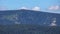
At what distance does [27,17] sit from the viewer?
2764 mm

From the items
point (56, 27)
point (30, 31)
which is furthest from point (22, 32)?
point (56, 27)

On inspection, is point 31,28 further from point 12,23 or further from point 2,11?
point 2,11

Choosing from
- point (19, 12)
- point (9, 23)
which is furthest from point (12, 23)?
point (19, 12)

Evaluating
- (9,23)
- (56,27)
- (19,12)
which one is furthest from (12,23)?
(56,27)

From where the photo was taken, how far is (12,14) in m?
2.78

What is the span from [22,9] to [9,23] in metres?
0.32

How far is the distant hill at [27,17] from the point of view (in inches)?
108

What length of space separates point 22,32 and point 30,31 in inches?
5.1

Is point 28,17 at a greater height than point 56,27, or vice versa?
point 28,17

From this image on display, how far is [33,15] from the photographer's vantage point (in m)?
2.77

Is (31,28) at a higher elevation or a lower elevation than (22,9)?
lower

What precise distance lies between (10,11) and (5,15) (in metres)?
0.10

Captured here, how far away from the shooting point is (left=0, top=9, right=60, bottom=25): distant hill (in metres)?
2.75

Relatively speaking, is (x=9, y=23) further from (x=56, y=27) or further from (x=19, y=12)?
(x=56, y=27)
